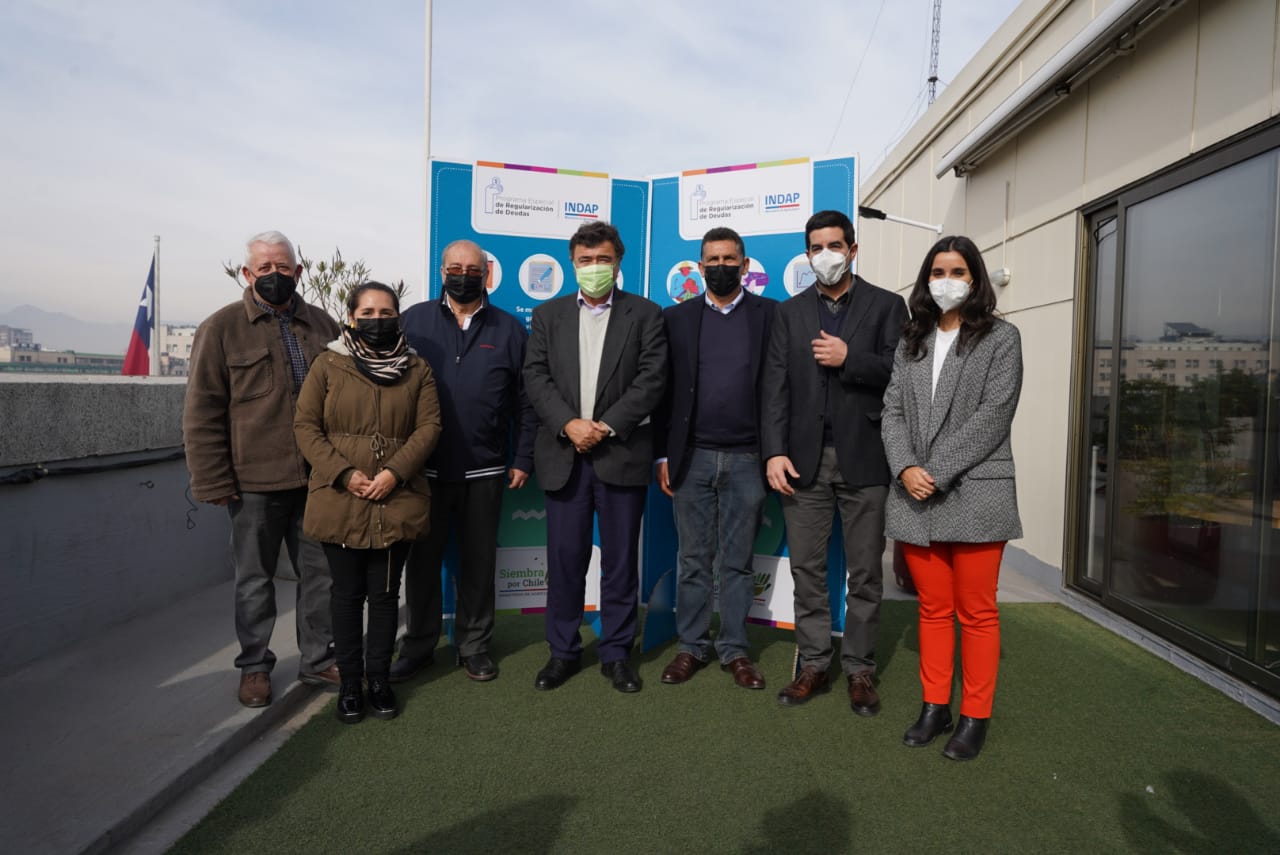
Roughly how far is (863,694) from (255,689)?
7.85 ft

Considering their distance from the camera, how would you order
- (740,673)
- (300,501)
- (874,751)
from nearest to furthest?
(874,751)
(300,501)
(740,673)

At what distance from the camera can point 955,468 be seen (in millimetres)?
2740

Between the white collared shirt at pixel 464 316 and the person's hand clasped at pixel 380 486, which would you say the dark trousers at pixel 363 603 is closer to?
the person's hand clasped at pixel 380 486

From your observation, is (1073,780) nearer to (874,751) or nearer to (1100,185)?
(874,751)

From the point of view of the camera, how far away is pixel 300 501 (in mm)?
3221

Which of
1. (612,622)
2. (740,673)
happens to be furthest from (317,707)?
(740,673)

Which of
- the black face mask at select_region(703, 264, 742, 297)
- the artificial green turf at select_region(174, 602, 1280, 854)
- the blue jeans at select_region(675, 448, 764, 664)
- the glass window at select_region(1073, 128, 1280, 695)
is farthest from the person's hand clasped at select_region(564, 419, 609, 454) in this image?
the glass window at select_region(1073, 128, 1280, 695)

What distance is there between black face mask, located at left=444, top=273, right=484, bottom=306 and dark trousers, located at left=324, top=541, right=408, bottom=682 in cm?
108

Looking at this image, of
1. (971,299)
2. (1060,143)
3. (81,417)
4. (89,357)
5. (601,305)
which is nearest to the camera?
(971,299)

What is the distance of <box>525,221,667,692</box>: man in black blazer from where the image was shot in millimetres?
3365

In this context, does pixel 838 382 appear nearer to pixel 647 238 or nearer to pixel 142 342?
pixel 647 238

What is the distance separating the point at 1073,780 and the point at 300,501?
3.01m

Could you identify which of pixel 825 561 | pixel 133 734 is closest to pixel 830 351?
pixel 825 561

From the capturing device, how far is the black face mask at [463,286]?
343cm
